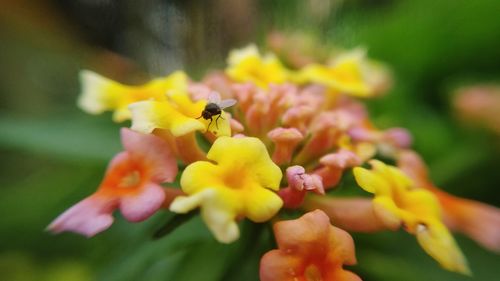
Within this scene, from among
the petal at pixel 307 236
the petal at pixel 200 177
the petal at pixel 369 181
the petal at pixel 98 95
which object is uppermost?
the petal at pixel 98 95

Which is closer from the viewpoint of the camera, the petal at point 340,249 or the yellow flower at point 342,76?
the petal at point 340,249

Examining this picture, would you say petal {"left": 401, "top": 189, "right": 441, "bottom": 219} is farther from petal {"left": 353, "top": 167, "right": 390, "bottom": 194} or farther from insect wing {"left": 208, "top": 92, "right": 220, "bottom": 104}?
→ insect wing {"left": 208, "top": 92, "right": 220, "bottom": 104}

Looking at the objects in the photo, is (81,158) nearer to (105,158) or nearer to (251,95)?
(105,158)

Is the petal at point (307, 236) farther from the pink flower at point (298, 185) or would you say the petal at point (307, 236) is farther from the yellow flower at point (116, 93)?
the yellow flower at point (116, 93)

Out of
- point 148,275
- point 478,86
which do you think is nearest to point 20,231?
point 148,275

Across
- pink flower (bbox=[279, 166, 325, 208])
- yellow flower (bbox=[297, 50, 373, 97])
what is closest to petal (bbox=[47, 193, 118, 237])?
pink flower (bbox=[279, 166, 325, 208])

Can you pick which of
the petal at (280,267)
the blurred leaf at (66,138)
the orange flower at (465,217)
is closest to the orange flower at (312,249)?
the petal at (280,267)
